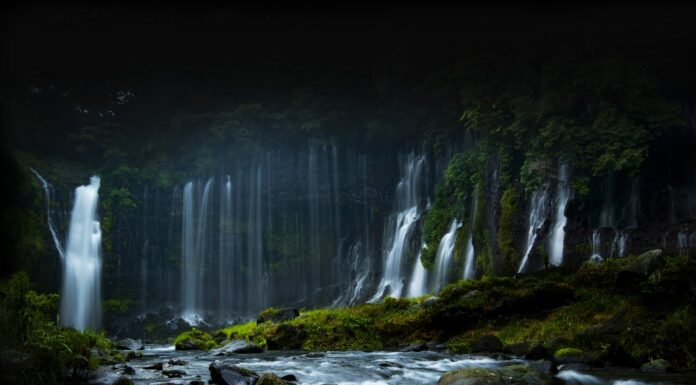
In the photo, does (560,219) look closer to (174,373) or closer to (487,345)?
(487,345)

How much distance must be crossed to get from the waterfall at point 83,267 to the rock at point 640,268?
99.3 feet

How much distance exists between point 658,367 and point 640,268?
5666mm

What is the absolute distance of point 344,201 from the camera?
42.4 m

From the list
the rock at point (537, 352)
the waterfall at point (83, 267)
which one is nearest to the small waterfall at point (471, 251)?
the rock at point (537, 352)

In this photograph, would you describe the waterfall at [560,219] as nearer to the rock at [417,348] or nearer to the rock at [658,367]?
the rock at [417,348]

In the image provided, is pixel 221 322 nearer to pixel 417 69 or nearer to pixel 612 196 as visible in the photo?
pixel 417 69

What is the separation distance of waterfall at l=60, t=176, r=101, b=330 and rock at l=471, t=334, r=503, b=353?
27525 millimetres

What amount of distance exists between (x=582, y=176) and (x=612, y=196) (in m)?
1.79

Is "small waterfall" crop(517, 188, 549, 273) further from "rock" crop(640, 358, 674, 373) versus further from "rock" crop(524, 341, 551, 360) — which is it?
"rock" crop(640, 358, 674, 373)

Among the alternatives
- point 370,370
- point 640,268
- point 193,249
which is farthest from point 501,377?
point 193,249

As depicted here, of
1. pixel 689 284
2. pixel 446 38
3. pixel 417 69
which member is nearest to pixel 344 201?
pixel 417 69

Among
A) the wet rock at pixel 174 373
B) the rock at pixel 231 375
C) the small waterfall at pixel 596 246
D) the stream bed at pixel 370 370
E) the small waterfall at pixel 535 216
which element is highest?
the small waterfall at pixel 535 216

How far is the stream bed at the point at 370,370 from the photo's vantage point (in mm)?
9570

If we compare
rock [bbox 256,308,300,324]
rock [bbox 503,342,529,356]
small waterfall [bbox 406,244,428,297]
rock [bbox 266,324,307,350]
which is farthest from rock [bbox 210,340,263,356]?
small waterfall [bbox 406,244,428,297]
